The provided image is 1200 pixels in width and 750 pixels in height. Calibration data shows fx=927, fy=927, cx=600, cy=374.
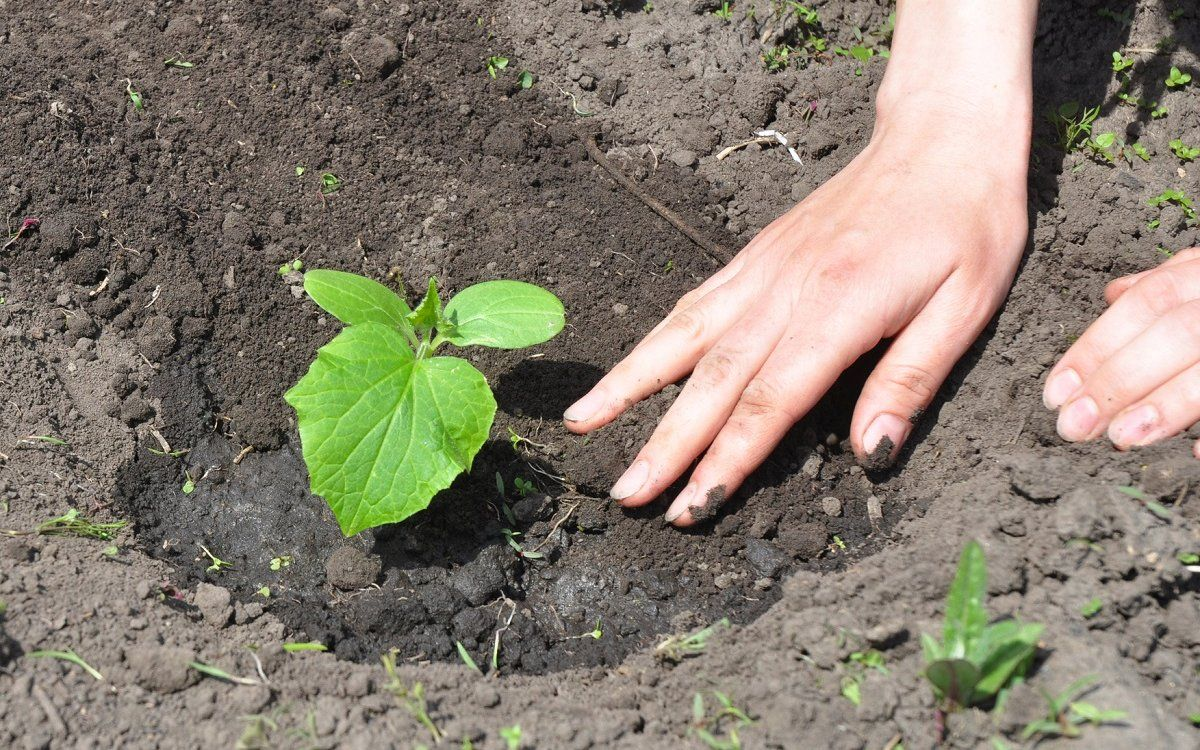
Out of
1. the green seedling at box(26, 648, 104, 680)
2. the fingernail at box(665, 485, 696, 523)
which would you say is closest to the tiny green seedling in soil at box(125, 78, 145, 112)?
the green seedling at box(26, 648, 104, 680)

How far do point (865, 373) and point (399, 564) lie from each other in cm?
149

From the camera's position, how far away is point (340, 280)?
2490 millimetres

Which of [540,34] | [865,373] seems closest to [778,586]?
[865,373]

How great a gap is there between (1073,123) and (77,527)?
10.8ft

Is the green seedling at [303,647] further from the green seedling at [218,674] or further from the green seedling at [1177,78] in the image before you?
the green seedling at [1177,78]

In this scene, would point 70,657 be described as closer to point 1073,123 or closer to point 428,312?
point 428,312

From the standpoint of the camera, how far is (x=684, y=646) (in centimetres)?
213

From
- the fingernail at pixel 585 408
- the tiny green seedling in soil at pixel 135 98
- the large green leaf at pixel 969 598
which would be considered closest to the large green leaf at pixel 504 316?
the fingernail at pixel 585 408

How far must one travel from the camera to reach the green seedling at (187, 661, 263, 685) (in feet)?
6.37

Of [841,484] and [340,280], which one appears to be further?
[841,484]

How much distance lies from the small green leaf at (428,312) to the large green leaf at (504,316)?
0.04 m

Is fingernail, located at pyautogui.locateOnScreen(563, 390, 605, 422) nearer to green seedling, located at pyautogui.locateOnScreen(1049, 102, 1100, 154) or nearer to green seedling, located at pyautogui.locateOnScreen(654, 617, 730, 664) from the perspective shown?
green seedling, located at pyautogui.locateOnScreen(654, 617, 730, 664)

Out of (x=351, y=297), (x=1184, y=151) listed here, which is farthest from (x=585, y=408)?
(x=1184, y=151)

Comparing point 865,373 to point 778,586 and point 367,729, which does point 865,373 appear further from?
point 367,729
